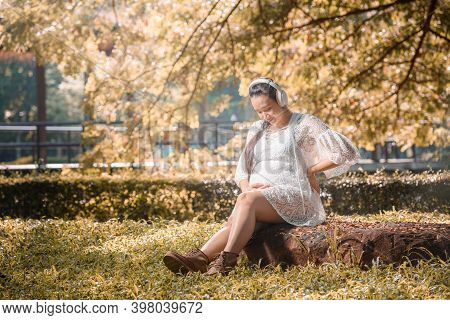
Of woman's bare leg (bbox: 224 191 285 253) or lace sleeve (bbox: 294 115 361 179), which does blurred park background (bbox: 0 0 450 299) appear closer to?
lace sleeve (bbox: 294 115 361 179)

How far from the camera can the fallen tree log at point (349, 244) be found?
18.4ft

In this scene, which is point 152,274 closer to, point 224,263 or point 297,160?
point 224,263

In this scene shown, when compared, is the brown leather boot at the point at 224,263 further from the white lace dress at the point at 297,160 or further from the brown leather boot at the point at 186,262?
the white lace dress at the point at 297,160

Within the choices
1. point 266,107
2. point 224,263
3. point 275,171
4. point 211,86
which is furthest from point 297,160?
point 211,86

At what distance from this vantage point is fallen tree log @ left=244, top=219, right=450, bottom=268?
5.62m

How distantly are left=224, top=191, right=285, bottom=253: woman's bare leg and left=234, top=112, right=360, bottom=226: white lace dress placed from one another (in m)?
0.12

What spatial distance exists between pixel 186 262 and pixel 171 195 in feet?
14.4

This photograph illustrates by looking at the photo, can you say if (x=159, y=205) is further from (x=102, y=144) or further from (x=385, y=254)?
(x=385, y=254)

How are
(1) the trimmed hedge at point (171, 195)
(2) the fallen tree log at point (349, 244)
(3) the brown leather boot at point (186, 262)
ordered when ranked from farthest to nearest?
(1) the trimmed hedge at point (171, 195), (3) the brown leather boot at point (186, 262), (2) the fallen tree log at point (349, 244)

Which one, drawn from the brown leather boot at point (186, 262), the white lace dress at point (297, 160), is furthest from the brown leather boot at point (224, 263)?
the white lace dress at point (297, 160)

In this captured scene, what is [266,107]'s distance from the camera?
20.1 ft

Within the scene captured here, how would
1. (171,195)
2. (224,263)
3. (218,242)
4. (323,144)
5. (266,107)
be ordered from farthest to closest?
(171,195)
(323,144)
(266,107)
(218,242)
(224,263)
